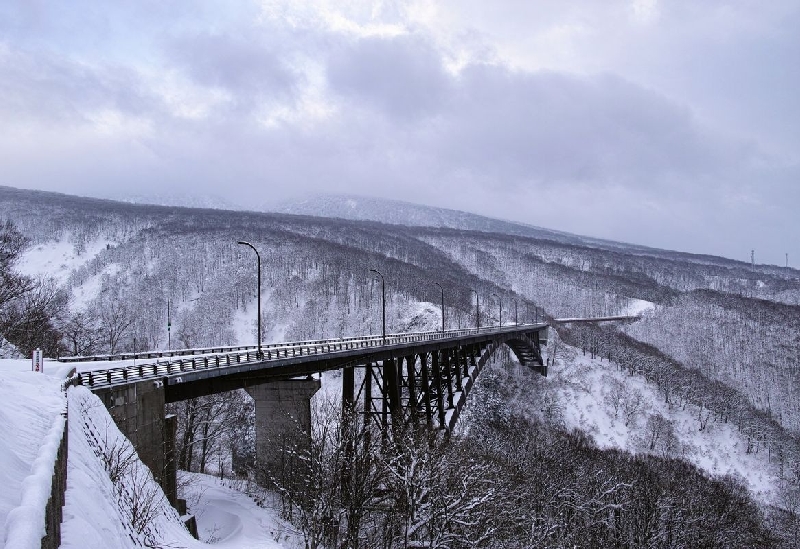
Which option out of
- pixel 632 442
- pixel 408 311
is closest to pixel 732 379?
pixel 632 442

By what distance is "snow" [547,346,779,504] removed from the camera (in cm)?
8831

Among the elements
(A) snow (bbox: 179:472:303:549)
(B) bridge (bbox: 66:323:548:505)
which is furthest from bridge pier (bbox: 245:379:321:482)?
(A) snow (bbox: 179:472:303:549)

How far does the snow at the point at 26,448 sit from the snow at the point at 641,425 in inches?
3577

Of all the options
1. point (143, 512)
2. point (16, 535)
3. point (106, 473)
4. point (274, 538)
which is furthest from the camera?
point (274, 538)

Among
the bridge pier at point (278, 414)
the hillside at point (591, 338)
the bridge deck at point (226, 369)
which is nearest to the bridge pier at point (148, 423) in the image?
the bridge deck at point (226, 369)

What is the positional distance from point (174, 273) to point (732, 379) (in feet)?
592

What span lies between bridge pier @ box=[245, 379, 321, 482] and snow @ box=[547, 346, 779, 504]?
72166mm

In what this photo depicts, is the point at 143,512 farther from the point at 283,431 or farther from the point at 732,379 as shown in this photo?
the point at 732,379

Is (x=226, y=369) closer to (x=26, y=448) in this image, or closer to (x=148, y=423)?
(x=148, y=423)

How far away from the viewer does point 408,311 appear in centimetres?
12662

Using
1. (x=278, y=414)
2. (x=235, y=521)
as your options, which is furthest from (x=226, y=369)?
(x=278, y=414)

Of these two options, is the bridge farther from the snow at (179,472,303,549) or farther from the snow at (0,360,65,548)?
the snow at (179,472,303,549)

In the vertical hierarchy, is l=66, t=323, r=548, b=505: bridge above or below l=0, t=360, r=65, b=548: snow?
below

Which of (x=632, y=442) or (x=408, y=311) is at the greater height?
(x=408, y=311)
